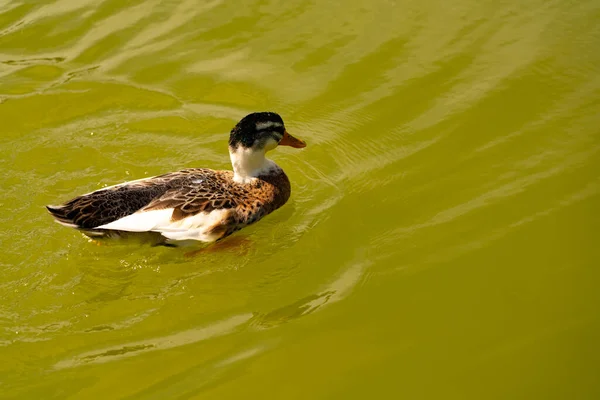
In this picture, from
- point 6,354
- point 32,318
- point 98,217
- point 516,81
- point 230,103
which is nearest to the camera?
point 6,354

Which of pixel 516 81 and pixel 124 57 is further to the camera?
pixel 124 57

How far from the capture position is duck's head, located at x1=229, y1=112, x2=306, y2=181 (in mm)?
6746

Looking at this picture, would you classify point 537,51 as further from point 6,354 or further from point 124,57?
point 6,354

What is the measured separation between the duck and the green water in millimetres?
222

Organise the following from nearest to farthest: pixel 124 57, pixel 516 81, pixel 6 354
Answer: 1. pixel 6 354
2. pixel 516 81
3. pixel 124 57

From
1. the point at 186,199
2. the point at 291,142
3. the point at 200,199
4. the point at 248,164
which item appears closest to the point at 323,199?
the point at 291,142

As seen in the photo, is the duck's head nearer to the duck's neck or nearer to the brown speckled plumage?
the duck's neck

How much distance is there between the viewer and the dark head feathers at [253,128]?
673cm

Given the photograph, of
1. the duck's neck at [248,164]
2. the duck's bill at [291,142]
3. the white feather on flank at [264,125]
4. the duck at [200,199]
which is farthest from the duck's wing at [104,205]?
the duck's bill at [291,142]

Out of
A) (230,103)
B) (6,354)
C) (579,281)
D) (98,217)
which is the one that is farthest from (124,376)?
(230,103)

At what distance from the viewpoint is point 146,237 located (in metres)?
6.33

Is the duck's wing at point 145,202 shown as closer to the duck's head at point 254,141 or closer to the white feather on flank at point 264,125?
the duck's head at point 254,141

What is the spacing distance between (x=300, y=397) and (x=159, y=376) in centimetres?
95

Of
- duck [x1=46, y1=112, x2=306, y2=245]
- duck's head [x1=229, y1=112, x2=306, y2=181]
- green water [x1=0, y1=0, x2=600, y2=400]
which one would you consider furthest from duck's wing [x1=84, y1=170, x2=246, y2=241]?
duck's head [x1=229, y1=112, x2=306, y2=181]
